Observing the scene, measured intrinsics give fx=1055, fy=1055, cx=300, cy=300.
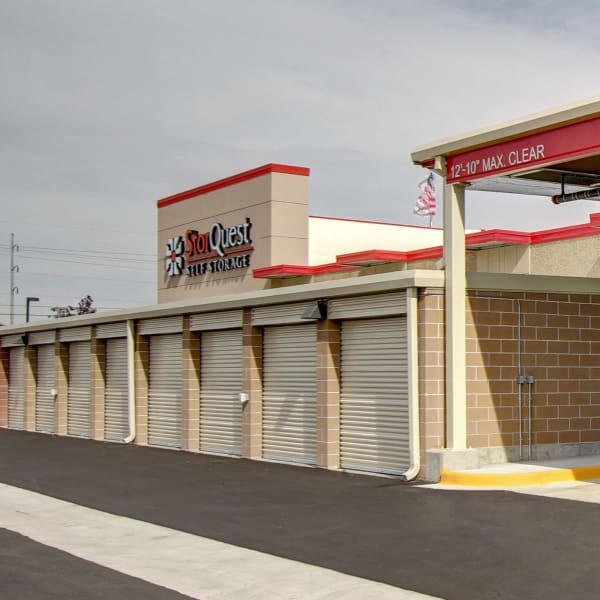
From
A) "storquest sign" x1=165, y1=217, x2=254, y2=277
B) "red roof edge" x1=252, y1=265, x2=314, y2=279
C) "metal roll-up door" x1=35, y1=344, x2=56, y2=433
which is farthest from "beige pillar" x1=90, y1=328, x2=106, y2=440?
"red roof edge" x1=252, y1=265, x2=314, y2=279

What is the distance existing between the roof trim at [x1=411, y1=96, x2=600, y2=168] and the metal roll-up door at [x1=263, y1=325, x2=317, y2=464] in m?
4.46

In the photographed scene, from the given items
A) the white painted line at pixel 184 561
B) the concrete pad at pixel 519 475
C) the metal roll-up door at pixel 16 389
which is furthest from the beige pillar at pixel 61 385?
the concrete pad at pixel 519 475

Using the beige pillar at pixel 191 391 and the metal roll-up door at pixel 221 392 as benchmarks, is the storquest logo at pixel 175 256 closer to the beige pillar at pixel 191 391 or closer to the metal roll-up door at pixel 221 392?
the beige pillar at pixel 191 391

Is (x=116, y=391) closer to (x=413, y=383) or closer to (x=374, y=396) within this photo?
(x=374, y=396)

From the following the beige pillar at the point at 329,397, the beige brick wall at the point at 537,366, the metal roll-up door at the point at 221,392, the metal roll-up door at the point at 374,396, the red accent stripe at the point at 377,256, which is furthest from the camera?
the red accent stripe at the point at 377,256

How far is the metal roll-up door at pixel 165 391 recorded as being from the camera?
25297 mm

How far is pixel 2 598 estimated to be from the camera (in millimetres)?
8555

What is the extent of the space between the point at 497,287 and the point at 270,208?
13.0 meters

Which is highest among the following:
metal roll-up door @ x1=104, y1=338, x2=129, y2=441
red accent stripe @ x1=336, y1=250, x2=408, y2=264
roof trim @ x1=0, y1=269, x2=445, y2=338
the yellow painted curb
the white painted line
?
red accent stripe @ x1=336, y1=250, x2=408, y2=264

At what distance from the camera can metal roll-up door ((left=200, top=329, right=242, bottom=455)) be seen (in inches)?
893

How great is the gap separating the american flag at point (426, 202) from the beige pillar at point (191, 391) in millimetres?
14518

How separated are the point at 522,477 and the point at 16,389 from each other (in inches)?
960

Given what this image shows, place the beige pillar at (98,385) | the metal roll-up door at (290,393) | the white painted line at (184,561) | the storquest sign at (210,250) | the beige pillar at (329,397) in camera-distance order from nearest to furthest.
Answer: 1. the white painted line at (184,561)
2. the beige pillar at (329,397)
3. the metal roll-up door at (290,393)
4. the beige pillar at (98,385)
5. the storquest sign at (210,250)

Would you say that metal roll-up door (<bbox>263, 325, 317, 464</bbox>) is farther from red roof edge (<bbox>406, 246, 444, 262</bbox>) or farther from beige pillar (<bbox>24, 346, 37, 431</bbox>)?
beige pillar (<bbox>24, 346, 37, 431</bbox>)
